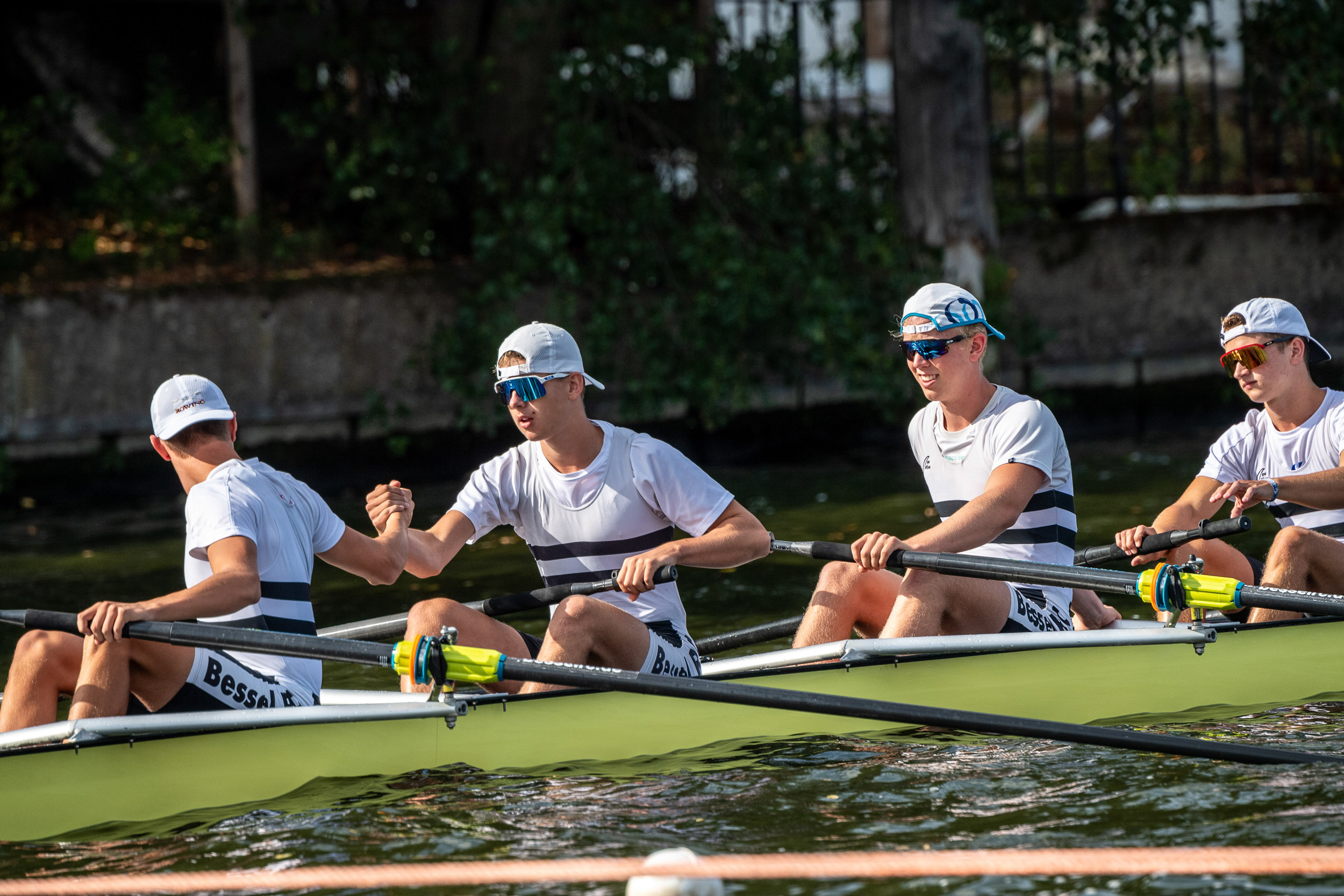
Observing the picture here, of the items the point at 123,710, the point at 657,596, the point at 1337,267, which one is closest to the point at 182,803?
the point at 123,710

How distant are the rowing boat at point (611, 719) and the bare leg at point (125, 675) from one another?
10cm

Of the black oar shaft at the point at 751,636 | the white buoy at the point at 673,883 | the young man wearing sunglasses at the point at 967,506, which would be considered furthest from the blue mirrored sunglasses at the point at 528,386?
the white buoy at the point at 673,883

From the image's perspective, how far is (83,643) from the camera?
4.61 meters

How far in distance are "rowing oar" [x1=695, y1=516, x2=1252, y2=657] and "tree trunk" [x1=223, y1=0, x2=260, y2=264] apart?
6.89 metres

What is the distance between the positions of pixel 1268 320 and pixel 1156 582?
4.54ft

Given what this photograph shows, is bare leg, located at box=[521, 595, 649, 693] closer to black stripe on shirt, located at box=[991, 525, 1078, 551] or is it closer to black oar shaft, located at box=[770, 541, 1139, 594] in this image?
black oar shaft, located at box=[770, 541, 1139, 594]

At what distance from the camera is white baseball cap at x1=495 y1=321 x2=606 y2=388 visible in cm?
503

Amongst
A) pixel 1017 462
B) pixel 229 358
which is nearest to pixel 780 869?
pixel 1017 462

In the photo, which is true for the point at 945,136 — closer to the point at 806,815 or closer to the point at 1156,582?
the point at 1156,582

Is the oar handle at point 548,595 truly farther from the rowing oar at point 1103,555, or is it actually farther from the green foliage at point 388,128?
the green foliage at point 388,128

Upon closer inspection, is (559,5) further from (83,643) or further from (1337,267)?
(83,643)

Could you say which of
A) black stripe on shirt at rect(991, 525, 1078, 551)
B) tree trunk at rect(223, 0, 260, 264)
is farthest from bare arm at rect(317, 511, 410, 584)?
tree trunk at rect(223, 0, 260, 264)

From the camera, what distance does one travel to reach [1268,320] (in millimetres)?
6027

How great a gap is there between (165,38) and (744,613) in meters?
8.61
